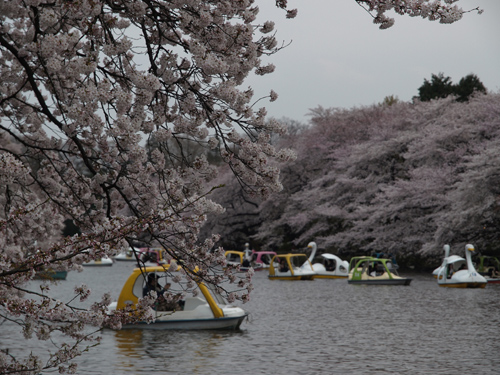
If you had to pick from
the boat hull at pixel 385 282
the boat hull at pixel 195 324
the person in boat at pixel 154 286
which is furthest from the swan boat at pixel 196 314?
the boat hull at pixel 385 282

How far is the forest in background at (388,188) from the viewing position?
1444 inches

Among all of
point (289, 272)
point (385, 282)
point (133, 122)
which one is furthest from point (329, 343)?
point (289, 272)

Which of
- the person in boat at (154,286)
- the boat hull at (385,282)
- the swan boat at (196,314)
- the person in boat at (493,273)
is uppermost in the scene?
the person in boat at (493,273)

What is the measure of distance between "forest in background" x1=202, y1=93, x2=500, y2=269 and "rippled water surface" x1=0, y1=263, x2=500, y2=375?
12.1 m

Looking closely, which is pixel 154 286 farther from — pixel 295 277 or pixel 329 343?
pixel 295 277

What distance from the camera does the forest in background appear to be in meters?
36.7

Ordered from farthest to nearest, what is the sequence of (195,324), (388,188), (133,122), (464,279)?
(388,188), (464,279), (195,324), (133,122)

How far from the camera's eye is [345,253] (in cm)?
4981

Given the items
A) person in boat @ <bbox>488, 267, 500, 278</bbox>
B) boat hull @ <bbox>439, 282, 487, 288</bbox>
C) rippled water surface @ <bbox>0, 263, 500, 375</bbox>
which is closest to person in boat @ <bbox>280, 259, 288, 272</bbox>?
person in boat @ <bbox>488, 267, 500, 278</bbox>

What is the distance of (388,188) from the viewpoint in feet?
143

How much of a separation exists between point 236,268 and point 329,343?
8.34 meters

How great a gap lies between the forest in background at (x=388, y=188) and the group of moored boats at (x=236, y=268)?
2.23 m

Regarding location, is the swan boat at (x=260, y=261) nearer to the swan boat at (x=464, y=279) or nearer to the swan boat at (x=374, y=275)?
the swan boat at (x=374, y=275)

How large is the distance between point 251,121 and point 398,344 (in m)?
9.61
